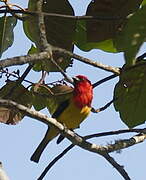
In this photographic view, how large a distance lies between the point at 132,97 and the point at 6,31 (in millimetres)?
632

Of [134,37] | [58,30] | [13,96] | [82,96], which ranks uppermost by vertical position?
[58,30]

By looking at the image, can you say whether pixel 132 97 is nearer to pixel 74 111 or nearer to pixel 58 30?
pixel 58 30

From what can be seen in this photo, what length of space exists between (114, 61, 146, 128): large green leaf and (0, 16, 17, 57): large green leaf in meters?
0.52

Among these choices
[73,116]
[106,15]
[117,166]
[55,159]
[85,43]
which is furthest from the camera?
[73,116]

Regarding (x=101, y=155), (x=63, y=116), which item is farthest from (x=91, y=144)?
(x=63, y=116)

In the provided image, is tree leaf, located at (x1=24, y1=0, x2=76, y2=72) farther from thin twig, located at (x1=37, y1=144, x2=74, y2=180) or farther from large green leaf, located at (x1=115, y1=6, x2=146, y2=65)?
large green leaf, located at (x1=115, y1=6, x2=146, y2=65)

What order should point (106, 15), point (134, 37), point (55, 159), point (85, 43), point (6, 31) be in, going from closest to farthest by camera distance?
point (134, 37) < point (55, 159) < point (106, 15) < point (85, 43) < point (6, 31)

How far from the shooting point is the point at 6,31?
2.31 meters

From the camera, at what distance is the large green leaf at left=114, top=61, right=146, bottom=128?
2.03 metres

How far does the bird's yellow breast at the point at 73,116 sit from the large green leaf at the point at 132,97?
1.13 meters

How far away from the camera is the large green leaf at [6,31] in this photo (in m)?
2.27

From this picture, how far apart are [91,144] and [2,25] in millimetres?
947

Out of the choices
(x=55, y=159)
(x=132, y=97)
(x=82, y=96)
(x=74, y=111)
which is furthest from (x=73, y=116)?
(x=55, y=159)

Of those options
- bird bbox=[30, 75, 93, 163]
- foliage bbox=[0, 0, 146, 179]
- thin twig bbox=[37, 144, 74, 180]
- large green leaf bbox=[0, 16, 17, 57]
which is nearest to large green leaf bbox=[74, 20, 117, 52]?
foliage bbox=[0, 0, 146, 179]
